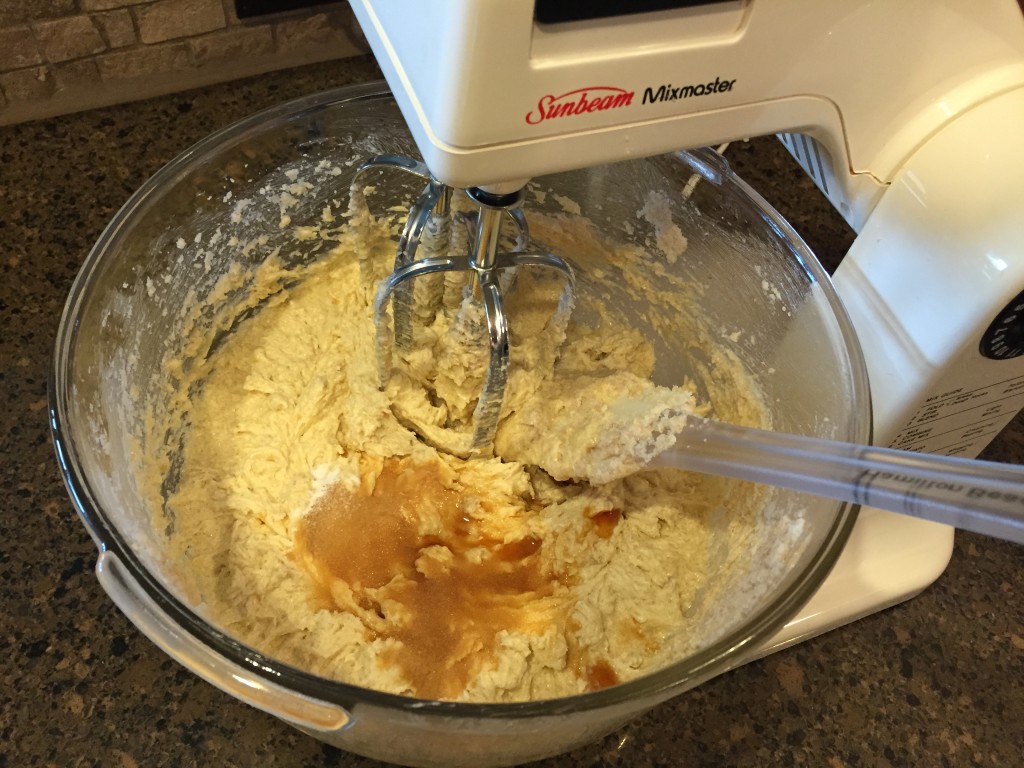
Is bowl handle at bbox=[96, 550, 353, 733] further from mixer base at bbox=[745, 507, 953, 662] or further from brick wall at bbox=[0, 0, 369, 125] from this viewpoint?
brick wall at bbox=[0, 0, 369, 125]

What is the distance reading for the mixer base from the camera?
78cm

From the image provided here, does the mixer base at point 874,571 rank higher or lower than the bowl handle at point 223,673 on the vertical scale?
lower

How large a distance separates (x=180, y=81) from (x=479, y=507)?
2.54 ft

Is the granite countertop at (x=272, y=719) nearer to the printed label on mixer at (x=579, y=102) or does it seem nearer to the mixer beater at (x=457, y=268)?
the mixer beater at (x=457, y=268)

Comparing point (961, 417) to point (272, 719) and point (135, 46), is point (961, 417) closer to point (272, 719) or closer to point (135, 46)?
point (272, 719)

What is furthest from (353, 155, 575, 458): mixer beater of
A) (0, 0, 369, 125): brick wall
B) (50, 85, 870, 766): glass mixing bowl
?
(0, 0, 369, 125): brick wall

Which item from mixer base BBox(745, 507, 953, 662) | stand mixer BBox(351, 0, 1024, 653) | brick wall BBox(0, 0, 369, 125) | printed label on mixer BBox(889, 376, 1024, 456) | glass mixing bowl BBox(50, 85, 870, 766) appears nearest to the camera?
stand mixer BBox(351, 0, 1024, 653)

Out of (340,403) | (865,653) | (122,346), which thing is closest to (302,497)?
(340,403)

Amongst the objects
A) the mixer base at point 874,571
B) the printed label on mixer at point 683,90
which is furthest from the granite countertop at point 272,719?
the printed label on mixer at point 683,90

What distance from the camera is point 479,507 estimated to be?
852 millimetres

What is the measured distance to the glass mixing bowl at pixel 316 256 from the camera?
1.72ft

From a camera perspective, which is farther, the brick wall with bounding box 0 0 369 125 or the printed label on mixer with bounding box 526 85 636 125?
the brick wall with bounding box 0 0 369 125

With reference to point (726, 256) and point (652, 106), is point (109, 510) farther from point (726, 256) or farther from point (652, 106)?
point (726, 256)

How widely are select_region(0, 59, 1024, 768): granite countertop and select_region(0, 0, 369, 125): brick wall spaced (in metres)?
0.27
